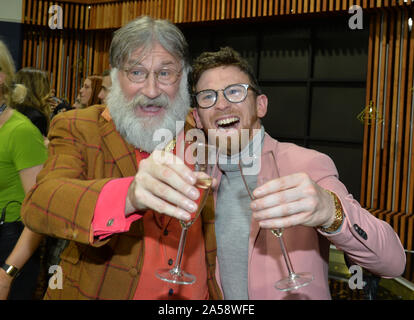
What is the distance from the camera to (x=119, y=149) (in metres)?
1.53

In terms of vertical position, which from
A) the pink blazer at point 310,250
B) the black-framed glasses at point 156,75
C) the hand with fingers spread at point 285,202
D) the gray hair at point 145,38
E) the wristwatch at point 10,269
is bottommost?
the wristwatch at point 10,269

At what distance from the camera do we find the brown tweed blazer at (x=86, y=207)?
1202 mm

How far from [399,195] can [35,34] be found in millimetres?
7050

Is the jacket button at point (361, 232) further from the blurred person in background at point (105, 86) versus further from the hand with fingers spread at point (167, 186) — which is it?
the blurred person in background at point (105, 86)

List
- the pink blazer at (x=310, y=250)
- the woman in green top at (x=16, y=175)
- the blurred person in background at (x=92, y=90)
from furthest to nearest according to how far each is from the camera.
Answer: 1. the blurred person in background at (x=92, y=90)
2. the woman in green top at (x=16, y=175)
3. the pink blazer at (x=310, y=250)

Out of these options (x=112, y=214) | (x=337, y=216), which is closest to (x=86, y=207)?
(x=112, y=214)

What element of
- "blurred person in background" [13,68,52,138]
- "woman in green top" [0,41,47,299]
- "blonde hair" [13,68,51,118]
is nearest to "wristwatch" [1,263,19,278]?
"woman in green top" [0,41,47,299]

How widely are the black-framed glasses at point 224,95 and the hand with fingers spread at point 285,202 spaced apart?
89cm

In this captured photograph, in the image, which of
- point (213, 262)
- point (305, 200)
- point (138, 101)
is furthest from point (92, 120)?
point (305, 200)

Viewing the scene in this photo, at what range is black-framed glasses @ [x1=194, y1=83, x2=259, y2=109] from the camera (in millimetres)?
1847

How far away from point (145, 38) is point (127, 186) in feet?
2.28

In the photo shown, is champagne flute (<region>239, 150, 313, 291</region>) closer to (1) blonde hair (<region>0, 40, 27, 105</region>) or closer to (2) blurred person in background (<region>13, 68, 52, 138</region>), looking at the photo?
(1) blonde hair (<region>0, 40, 27, 105</region>)

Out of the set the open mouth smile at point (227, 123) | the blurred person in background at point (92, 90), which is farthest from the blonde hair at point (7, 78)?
the blurred person in background at point (92, 90)
